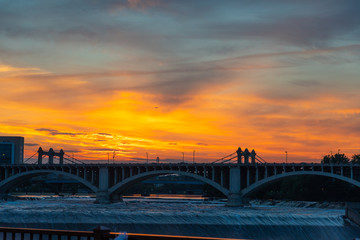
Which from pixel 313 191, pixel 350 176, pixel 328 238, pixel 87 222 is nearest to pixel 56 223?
pixel 87 222

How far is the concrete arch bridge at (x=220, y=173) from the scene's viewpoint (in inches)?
4985

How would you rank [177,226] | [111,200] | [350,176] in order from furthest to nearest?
1. [111,200]
2. [350,176]
3. [177,226]

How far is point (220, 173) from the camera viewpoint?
463 feet

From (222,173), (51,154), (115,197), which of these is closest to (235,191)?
(222,173)

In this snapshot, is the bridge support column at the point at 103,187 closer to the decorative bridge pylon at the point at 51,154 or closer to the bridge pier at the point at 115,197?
the bridge pier at the point at 115,197

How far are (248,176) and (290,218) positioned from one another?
33.7 m

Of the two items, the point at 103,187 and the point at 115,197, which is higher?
the point at 103,187

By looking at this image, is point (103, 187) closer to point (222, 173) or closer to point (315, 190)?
point (222, 173)

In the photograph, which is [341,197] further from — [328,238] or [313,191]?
[328,238]

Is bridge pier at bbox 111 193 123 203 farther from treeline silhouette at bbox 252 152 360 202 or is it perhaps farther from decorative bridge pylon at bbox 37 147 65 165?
treeline silhouette at bbox 252 152 360 202

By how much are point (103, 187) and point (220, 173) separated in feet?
109

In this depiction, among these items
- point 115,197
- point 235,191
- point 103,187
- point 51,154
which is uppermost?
point 51,154

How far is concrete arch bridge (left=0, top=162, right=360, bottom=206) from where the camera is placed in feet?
415

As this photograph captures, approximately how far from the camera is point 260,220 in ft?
325
